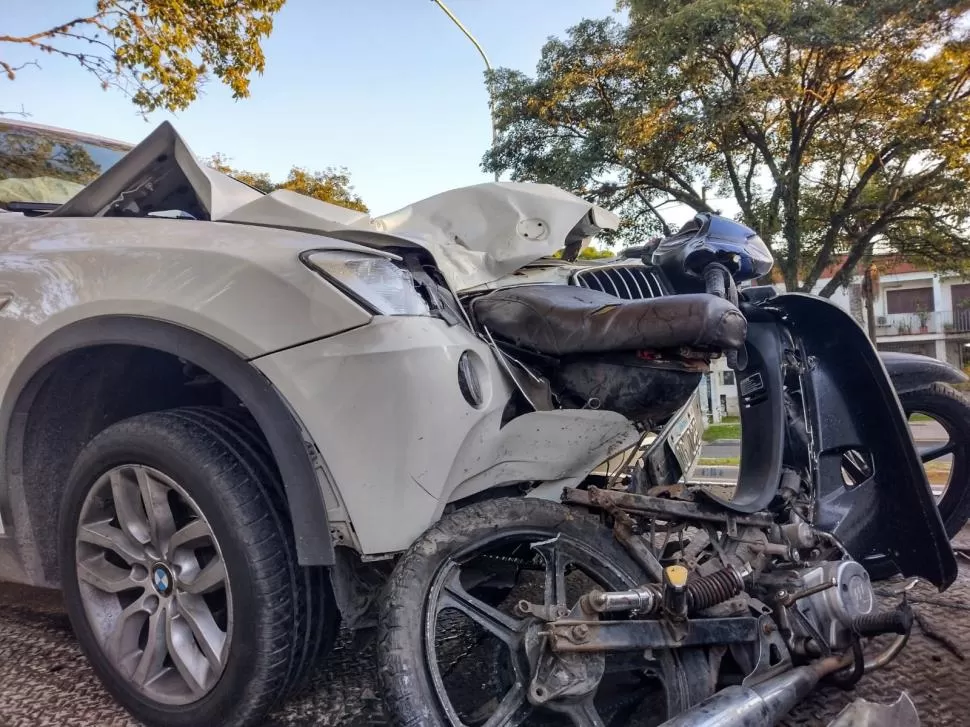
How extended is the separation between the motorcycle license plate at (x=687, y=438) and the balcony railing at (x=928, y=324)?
120 ft

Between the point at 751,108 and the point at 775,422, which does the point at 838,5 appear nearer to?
the point at 751,108

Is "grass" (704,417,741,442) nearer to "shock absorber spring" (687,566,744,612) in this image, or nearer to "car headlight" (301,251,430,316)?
"shock absorber spring" (687,566,744,612)

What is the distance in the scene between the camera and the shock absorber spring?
6.46ft

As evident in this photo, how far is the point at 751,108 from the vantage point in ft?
43.5

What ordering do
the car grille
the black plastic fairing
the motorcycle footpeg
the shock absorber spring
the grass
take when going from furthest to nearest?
the grass
the car grille
the black plastic fairing
the motorcycle footpeg
the shock absorber spring

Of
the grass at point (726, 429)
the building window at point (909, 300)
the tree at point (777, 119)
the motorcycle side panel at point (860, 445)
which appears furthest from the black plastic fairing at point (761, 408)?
the building window at point (909, 300)

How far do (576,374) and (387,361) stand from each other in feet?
2.32

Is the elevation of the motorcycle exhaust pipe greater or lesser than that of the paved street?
greater

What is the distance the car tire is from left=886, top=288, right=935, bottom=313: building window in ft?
134

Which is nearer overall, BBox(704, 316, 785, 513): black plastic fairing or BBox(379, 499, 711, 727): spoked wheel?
BBox(379, 499, 711, 727): spoked wheel

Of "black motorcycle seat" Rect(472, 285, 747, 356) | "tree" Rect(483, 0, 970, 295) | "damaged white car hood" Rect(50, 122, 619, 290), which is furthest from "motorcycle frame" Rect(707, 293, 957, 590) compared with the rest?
"tree" Rect(483, 0, 970, 295)

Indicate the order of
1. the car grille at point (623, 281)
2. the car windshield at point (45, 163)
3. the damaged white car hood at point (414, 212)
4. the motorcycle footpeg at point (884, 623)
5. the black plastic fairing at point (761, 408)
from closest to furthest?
1. the motorcycle footpeg at point (884, 623)
2. the damaged white car hood at point (414, 212)
3. the black plastic fairing at point (761, 408)
4. the car grille at point (623, 281)
5. the car windshield at point (45, 163)

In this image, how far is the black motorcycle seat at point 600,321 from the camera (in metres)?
2.07

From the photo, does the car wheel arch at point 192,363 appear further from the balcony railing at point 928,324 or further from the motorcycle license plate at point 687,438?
the balcony railing at point 928,324
